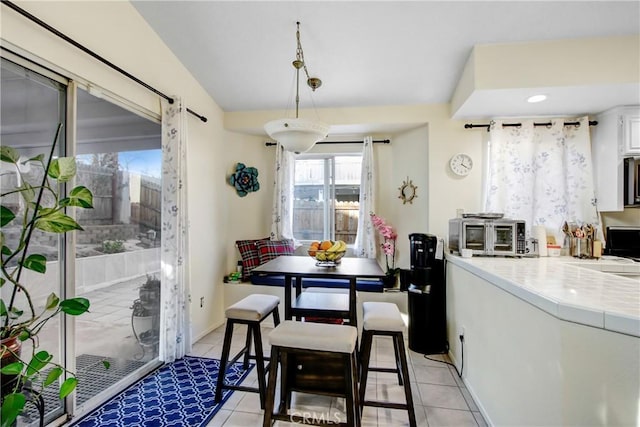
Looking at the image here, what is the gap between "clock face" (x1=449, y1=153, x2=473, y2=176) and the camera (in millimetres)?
3197

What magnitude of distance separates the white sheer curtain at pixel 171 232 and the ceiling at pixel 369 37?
2.12 feet

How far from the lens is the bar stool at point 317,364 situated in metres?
1.58

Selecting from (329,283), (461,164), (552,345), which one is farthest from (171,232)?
(461,164)

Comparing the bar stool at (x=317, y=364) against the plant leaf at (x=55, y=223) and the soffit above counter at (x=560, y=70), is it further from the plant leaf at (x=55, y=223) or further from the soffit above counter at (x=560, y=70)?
the soffit above counter at (x=560, y=70)

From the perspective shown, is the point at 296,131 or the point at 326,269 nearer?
the point at 296,131

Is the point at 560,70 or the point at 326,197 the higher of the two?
the point at 560,70

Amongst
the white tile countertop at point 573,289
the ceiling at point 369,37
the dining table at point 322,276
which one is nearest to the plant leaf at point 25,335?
the dining table at point 322,276

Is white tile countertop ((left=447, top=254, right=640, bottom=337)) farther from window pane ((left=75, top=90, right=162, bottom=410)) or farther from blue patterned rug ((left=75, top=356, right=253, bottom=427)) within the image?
window pane ((left=75, top=90, right=162, bottom=410))

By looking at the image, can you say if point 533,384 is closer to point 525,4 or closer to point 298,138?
point 298,138

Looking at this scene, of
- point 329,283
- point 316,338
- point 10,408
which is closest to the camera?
point 10,408

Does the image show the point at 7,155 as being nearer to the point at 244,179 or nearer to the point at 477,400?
the point at 244,179

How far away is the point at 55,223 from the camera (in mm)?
1244

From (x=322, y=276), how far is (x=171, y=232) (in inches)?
58.5

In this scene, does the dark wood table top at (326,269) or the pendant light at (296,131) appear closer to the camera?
the pendant light at (296,131)
